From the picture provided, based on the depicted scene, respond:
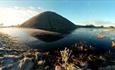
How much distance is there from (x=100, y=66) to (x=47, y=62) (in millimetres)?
8120

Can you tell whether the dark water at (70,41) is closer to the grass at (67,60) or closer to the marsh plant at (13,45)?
the marsh plant at (13,45)

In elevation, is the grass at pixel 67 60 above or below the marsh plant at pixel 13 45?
below

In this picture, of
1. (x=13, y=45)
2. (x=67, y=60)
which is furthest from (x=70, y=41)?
(x=67, y=60)

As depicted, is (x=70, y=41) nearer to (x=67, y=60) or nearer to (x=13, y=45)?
(x=13, y=45)

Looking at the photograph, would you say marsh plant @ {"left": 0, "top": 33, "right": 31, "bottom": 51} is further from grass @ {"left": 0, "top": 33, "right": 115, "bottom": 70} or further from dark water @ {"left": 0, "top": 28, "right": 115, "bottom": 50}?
grass @ {"left": 0, "top": 33, "right": 115, "bottom": 70}

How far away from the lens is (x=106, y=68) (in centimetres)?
2420

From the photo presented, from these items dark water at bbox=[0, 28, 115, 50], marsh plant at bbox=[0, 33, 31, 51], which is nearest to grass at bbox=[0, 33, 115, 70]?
marsh plant at bbox=[0, 33, 31, 51]

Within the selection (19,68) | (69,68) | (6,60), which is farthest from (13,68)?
(69,68)

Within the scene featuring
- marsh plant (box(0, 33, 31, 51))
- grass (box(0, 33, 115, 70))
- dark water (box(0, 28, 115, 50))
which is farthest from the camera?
dark water (box(0, 28, 115, 50))

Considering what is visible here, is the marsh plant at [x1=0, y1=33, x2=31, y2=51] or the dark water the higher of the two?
the marsh plant at [x1=0, y1=33, x2=31, y2=51]

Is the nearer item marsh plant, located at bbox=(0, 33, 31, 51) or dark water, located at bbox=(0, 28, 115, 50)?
marsh plant, located at bbox=(0, 33, 31, 51)

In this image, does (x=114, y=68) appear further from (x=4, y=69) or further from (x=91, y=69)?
(x=4, y=69)

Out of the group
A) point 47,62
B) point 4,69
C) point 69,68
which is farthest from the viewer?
point 47,62

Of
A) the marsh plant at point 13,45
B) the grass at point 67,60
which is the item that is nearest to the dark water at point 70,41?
the marsh plant at point 13,45
